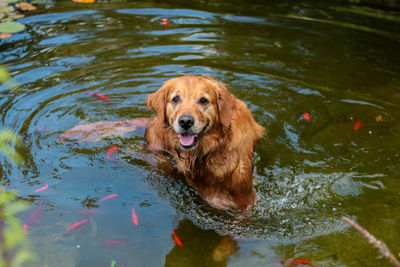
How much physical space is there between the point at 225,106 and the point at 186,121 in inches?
24.1

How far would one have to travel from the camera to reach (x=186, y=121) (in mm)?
3893

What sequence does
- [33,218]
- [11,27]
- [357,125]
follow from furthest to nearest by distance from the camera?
[11,27], [357,125], [33,218]

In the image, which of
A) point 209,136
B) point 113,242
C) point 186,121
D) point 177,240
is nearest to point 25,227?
point 113,242

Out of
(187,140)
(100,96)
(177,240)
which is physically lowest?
(177,240)

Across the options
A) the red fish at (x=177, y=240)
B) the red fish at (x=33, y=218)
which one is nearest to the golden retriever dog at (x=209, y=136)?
the red fish at (x=177, y=240)

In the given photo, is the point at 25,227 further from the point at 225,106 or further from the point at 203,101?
the point at 225,106

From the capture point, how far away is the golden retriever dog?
4105 mm

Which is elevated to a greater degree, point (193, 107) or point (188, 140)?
point (193, 107)

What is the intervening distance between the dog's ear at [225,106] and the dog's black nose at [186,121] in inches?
18.5

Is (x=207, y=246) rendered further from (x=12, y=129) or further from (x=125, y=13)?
(x=125, y=13)

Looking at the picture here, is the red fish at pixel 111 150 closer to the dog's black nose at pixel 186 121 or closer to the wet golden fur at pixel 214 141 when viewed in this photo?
the wet golden fur at pixel 214 141

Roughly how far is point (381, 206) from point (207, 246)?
225 centimetres

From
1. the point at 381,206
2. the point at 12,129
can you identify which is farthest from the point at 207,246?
the point at 12,129

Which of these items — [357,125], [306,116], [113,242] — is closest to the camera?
[113,242]
